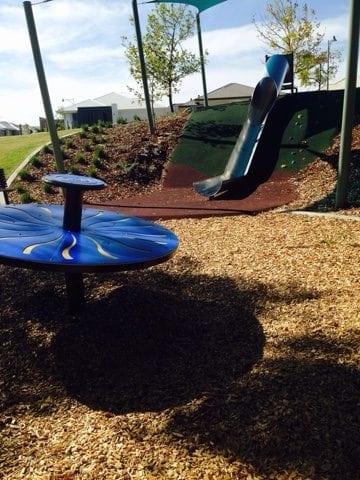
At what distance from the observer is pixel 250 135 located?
13.7 m

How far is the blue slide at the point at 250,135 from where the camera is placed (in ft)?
39.6

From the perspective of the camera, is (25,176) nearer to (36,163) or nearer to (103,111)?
(36,163)

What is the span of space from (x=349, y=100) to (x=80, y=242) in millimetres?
6546

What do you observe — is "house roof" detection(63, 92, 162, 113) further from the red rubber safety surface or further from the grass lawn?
the red rubber safety surface

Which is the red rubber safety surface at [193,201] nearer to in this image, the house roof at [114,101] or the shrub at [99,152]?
the shrub at [99,152]

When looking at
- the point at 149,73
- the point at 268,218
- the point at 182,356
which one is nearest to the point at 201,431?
the point at 182,356

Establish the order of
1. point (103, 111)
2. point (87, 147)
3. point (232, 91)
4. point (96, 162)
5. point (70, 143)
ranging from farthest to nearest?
point (232, 91), point (103, 111), point (70, 143), point (87, 147), point (96, 162)

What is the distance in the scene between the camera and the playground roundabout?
10.1ft

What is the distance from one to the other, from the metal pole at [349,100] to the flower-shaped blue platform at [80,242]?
490cm

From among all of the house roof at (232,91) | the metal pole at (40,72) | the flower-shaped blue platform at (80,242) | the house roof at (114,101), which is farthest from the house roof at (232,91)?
the flower-shaped blue platform at (80,242)

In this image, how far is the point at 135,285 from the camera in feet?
19.7

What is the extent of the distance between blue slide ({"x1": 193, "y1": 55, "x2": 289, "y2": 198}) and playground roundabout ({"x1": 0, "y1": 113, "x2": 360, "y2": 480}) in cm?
532

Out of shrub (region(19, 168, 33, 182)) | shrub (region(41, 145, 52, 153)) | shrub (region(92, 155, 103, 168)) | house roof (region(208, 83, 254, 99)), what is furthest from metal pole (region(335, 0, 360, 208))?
house roof (region(208, 83, 254, 99))

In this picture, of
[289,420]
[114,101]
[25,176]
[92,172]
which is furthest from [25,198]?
[114,101]
